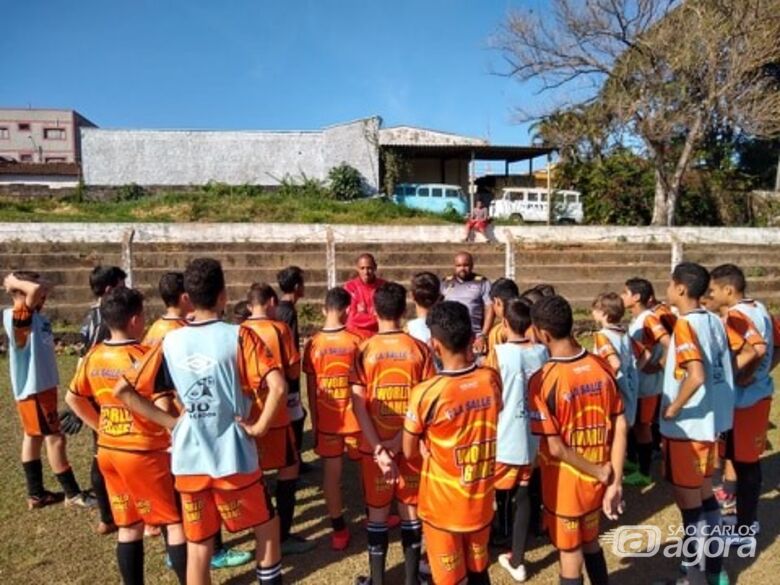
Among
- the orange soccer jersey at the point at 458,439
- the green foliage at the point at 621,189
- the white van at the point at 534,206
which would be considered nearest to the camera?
the orange soccer jersey at the point at 458,439

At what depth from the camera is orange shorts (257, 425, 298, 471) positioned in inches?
145

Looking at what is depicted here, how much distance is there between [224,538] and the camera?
4023 millimetres

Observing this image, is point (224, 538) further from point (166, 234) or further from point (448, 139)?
point (448, 139)

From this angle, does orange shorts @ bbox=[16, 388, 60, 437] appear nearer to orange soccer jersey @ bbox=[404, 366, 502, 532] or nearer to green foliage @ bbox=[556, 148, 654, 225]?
orange soccer jersey @ bbox=[404, 366, 502, 532]

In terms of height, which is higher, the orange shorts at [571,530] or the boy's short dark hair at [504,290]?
the boy's short dark hair at [504,290]

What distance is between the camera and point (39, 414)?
4.31 metres

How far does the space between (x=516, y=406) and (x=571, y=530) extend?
33.7 inches

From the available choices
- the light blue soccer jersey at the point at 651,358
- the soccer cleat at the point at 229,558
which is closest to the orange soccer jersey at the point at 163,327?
the soccer cleat at the point at 229,558

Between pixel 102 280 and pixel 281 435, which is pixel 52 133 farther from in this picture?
pixel 281 435

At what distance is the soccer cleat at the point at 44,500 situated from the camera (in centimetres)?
439

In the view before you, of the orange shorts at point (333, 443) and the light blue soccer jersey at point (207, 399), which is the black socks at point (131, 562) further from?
the orange shorts at point (333, 443)

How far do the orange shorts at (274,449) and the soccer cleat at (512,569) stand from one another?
1.41m

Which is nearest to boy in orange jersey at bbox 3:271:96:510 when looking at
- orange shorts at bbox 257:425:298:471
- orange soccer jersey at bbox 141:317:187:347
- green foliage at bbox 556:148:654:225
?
orange soccer jersey at bbox 141:317:187:347

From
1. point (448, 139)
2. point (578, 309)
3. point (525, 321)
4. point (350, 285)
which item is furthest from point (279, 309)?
point (448, 139)
